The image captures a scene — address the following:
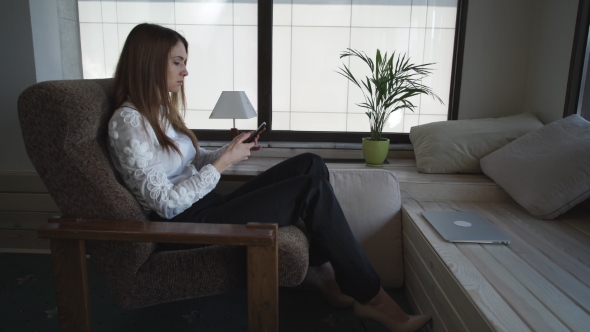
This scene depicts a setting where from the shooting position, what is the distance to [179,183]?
147 centimetres

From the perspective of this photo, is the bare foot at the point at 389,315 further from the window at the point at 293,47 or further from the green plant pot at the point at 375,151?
the window at the point at 293,47

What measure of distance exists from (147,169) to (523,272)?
1.22m

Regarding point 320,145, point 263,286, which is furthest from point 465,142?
point 263,286

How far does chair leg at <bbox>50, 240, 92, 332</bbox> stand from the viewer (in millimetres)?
1280

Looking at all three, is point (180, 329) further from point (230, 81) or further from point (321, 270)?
point (230, 81)

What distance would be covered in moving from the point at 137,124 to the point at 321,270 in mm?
983

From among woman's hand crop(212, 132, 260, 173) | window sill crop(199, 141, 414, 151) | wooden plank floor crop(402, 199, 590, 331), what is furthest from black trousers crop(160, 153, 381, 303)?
window sill crop(199, 141, 414, 151)

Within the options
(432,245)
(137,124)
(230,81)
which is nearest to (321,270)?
(432,245)

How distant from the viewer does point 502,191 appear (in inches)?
83.6

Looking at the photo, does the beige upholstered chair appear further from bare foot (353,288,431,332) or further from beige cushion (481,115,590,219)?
beige cushion (481,115,590,219)

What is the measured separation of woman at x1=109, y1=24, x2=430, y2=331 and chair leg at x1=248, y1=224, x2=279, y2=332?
206 mm

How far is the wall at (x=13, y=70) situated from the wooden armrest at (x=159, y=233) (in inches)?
56.3

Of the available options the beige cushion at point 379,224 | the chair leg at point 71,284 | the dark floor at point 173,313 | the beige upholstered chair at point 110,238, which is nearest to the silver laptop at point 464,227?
the beige cushion at point 379,224

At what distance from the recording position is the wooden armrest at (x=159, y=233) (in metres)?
1.22
